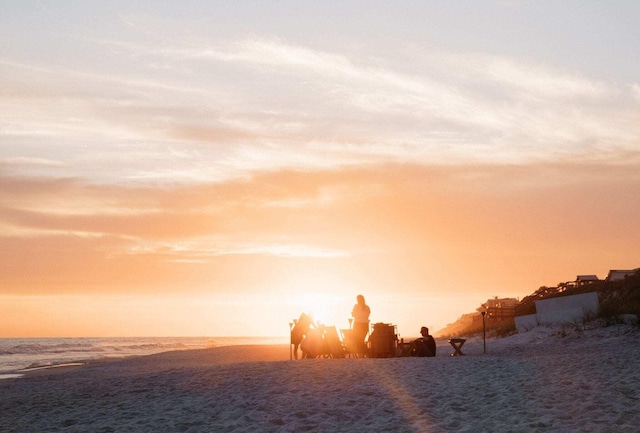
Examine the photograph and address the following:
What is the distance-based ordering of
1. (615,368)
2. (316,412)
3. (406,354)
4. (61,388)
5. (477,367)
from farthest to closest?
(406,354)
(61,388)
(477,367)
(615,368)
(316,412)

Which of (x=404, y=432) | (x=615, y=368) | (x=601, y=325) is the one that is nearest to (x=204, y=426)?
(x=404, y=432)

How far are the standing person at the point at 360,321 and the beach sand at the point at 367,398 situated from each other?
10.4 ft

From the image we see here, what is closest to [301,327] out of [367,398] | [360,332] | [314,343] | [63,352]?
[314,343]

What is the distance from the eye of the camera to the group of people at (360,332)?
73.2ft

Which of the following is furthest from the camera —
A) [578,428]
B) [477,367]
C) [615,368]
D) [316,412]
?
[477,367]

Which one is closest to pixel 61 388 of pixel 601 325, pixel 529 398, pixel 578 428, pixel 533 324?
pixel 529 398

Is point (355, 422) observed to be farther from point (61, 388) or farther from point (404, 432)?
point (61, 388)

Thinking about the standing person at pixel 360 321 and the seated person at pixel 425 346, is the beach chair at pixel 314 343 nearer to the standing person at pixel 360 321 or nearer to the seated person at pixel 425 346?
the standing person at pixel 360 321

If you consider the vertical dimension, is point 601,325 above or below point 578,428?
above

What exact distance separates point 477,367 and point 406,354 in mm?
6383

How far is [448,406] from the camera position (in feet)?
41.6

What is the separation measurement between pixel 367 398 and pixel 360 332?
8.81 metres

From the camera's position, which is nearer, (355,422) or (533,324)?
(355,422)

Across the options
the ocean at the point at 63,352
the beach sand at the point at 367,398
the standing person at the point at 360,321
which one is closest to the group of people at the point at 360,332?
the standing person at the point at 360,321
